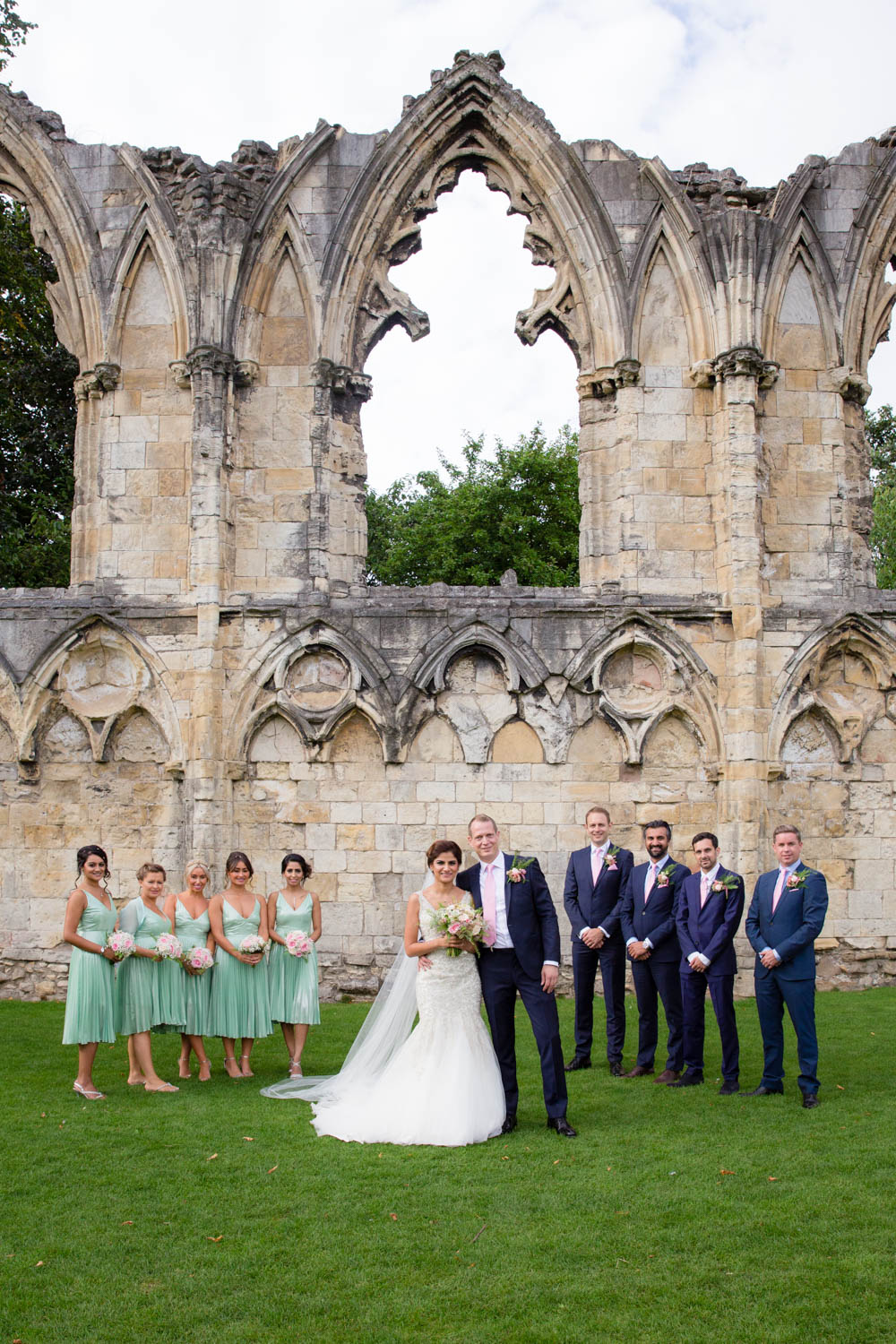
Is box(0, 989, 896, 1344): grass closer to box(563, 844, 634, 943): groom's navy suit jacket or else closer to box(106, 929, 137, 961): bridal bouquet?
box(106, 929, 137, 961): bridal bouquet

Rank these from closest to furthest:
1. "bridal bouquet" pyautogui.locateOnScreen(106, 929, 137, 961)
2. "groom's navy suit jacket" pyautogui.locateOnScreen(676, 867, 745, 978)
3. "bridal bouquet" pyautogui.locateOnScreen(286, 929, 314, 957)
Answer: "bridal bouquet" pyautogui.locateOnScreen(106, 929, 137, 961) → "groom's navy suit jacket" pyautogui.locateOnScreen(676, 867, 745, 978) → "bridal bouquet" pyautogui.locateOnScreen(286, 929, 314, 957)

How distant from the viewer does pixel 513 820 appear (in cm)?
1184

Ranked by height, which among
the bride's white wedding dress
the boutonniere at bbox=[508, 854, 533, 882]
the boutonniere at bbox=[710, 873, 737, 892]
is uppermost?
the boutonniere at bbox=[508, 854, 533, 882]

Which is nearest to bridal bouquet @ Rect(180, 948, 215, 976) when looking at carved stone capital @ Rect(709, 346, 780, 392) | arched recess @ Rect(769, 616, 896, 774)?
arched recess @ Rect(769, 616, 896, 774)

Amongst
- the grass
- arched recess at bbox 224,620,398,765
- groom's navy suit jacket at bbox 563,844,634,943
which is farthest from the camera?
arched recess at bbox 224,620,398,765

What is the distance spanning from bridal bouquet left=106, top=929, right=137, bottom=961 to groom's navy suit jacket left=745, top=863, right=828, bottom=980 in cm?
392

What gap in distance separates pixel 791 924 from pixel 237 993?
370 cm

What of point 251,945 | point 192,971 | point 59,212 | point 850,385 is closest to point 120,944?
point 192,971

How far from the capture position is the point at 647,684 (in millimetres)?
12195

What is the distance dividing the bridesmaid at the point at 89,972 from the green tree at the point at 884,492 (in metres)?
22.4

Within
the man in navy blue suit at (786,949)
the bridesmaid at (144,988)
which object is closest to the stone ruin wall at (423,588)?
the bridesmaid at (144,988)

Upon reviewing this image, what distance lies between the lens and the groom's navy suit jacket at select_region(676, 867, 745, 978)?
25.9 feet

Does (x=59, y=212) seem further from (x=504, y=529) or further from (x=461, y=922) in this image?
(x=504, y=529)

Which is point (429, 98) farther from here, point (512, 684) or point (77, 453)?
point (512, 684)
